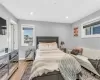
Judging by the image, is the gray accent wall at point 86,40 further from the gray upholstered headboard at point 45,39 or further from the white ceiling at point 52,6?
the gray upholstered headboard at point 45,39

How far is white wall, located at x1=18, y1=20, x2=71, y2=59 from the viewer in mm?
6237

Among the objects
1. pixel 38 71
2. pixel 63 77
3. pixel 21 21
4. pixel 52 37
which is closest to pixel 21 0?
pixel 38 71

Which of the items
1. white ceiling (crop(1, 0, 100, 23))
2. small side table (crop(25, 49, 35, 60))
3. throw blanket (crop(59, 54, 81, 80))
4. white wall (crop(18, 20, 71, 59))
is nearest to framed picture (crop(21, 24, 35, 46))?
white wall (crop(18, 20, 71, 59))

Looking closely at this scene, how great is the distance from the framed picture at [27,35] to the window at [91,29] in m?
3.12

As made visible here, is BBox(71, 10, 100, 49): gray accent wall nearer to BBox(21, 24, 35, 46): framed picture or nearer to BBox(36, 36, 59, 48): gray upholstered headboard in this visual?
BBox(36, 36, 59, 48): gray upholstered headboard

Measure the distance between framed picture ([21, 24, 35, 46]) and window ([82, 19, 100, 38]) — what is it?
3.12 metres

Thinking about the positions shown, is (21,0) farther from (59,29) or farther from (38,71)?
(59,29)

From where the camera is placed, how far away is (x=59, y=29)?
21.9 ft

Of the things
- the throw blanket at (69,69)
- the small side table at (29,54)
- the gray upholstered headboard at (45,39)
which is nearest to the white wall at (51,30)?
the gray upholstered headboard at (45,39)

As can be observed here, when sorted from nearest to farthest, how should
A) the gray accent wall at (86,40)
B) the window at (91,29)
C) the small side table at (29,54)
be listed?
the gray accent wall at (86,40) < the window at (91,29) < the small side table at (29,54)

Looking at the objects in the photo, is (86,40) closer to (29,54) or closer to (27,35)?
(29,54)

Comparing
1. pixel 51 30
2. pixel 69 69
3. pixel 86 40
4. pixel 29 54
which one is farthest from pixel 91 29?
pixel 29 54

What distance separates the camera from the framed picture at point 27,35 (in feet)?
20.7

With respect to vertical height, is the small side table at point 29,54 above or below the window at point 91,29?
below
